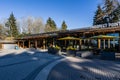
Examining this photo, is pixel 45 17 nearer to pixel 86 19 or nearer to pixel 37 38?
pixel 86 19

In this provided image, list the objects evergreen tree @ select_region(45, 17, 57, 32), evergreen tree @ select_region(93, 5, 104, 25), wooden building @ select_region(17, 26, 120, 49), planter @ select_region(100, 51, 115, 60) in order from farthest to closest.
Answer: evergreen tree @ select_region(45, 17, 57, 32) < evergreen tree @ select_region(93, 5, 104, 25) < wooden building @ select_region(17, 26, 120, 49) < planter @ select_region(100, 51, 115, 60)

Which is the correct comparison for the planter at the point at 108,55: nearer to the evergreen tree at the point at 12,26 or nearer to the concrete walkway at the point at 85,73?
the concrete walkway at the point at 85,73

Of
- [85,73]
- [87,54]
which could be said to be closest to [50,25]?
[87,54]

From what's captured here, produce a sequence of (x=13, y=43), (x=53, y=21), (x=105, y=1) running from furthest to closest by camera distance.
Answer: (x=53, y=21), (x=105, y=1), (x=13, y=43)

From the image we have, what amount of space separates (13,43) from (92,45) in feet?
78.7

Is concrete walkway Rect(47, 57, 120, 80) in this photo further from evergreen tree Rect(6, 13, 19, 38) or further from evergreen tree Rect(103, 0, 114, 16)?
→ evergreen tree Rect(6, 13, 19, 38)

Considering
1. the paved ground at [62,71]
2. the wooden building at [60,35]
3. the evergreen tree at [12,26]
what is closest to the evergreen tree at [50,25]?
the evergreen tree at [12,26]

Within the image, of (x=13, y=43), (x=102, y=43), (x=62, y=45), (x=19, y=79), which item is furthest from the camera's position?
(x=13, y=43)

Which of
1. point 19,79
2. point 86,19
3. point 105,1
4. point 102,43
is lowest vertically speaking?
point 19,79

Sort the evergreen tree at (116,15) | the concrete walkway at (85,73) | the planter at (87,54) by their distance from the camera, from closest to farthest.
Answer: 1. the concrete walkway at (85,73)
2. the planter at (87,54)
3. the evergreen tree at (116,15)

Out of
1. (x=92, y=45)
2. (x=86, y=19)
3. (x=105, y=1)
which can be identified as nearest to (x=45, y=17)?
(x=86, y=19)

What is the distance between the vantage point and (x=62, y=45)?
30.0 m

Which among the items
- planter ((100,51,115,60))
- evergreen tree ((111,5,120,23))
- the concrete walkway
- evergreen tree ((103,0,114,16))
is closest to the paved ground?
the concrete walkway

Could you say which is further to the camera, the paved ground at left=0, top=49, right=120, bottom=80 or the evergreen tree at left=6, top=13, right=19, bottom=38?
the evergreen tree at left=6, top=13, right=19, bottom=38
